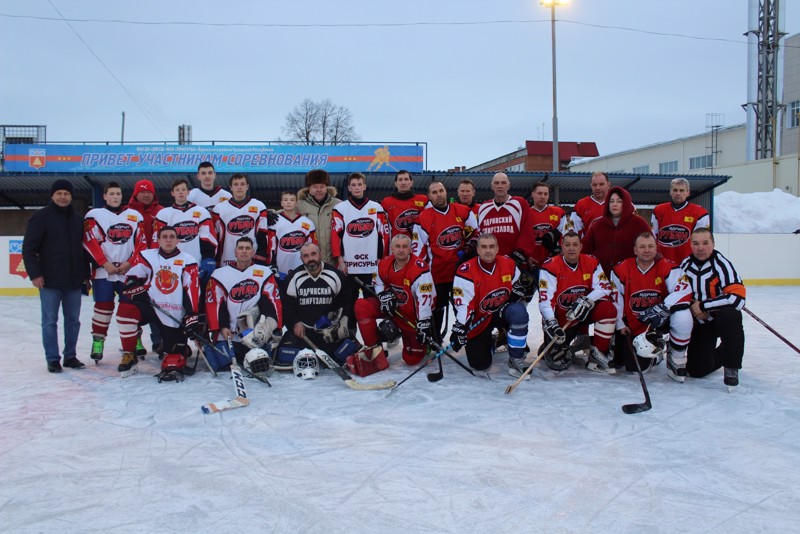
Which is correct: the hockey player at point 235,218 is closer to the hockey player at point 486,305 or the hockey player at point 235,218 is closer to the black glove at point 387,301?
the black glove at point 387,301

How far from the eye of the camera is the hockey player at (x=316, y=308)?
3.97 metres

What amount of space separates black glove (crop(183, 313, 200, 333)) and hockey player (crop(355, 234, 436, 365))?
1059 millimetres

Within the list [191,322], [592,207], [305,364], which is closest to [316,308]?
[305,364]

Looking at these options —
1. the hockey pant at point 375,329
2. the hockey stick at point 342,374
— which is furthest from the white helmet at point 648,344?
the hockey stick at point 342,374

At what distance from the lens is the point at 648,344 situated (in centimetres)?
356

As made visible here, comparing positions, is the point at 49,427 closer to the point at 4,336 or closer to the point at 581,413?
the point at 581,413

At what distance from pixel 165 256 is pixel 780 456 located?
3572 millimetres

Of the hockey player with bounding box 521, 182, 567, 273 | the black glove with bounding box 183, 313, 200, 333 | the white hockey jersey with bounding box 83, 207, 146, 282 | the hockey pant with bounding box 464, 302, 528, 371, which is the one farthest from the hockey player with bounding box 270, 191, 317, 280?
the hockey player with bounding box 521, 182, 567, 273

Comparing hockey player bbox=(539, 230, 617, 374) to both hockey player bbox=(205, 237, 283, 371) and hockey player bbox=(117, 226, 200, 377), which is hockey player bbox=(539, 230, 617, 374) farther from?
hockey player bbox=(117, 226, 200, 377)

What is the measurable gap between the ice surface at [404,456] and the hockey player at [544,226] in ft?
3.78

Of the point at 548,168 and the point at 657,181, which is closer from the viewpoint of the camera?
the point at 657,181

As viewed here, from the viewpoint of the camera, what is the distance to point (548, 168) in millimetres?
30828

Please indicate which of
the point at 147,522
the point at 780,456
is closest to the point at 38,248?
the point at 147,522

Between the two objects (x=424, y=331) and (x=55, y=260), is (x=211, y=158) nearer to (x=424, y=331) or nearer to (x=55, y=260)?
(x=55, y=260)
